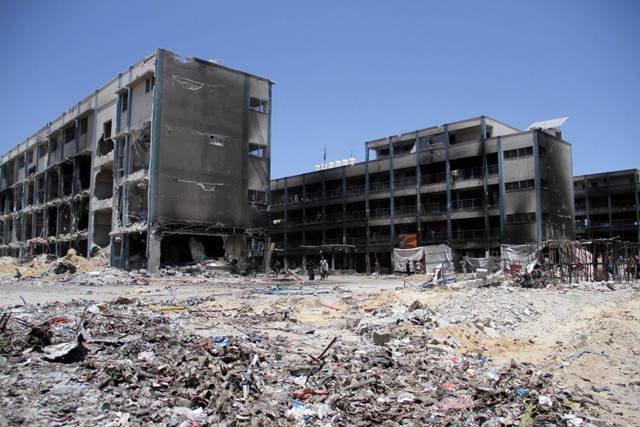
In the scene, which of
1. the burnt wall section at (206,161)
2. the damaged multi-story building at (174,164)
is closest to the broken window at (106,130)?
the damaged multi-story building at (174,164)

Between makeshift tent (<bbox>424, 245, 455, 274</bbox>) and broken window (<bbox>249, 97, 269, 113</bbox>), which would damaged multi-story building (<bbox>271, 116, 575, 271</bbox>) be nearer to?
makeshift tent (<bbox>424, 245, 455, 274</bbox>)

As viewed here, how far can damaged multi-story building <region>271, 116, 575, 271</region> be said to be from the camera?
46.7 metres

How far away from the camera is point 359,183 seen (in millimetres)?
61812

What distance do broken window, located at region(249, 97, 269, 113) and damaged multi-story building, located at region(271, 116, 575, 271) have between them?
48.8 feet

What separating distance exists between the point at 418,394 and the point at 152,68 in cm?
3734

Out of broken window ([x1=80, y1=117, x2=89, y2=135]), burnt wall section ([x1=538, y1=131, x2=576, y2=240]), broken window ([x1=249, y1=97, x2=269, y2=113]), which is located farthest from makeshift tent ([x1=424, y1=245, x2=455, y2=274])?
broken window ([x1=80, y1=117, x2=89, y2=135])

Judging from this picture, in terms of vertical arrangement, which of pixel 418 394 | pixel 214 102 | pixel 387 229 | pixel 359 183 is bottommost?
pixel 418 394

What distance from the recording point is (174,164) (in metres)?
38.0

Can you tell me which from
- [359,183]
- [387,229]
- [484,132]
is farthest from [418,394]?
[359,183]

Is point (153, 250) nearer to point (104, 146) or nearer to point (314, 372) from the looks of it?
point (104, 146)

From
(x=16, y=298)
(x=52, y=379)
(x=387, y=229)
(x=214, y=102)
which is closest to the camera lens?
(x=52, y=379)

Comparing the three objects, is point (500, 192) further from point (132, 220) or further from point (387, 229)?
point (132, 220)

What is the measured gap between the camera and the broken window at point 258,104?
44062 mm

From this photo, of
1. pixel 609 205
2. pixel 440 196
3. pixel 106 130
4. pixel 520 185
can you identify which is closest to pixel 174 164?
pixel 106 130
